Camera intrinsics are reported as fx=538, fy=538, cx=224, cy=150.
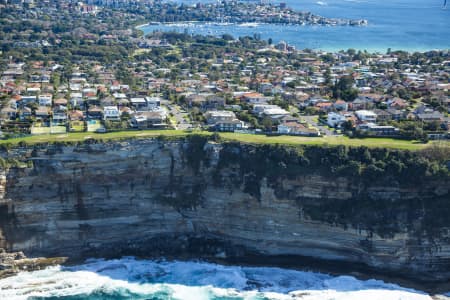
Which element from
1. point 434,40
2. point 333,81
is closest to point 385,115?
point 333,81

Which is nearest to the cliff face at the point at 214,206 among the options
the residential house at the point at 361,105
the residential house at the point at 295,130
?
the residential house at the point at 295,130

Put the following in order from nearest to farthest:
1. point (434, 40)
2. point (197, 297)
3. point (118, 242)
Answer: point (197, 297), point (118, 242), point (434, 40)

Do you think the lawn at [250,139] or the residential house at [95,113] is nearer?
the lawn at [250,139]

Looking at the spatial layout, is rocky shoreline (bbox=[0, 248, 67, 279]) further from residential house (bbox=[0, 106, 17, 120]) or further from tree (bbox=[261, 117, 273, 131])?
tree (bbox=[261, 117, 273, 131])

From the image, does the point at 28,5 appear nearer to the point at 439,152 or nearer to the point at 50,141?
the point at 50,141

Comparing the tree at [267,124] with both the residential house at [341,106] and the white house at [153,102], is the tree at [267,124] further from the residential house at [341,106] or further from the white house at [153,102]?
the white house at [153,102]

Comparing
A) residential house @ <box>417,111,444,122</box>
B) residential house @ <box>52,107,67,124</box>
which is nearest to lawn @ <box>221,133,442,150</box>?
residential house @ <box>417,111,444,122</box>

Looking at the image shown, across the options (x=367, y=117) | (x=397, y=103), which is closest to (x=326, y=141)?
(x=367, y=117)
